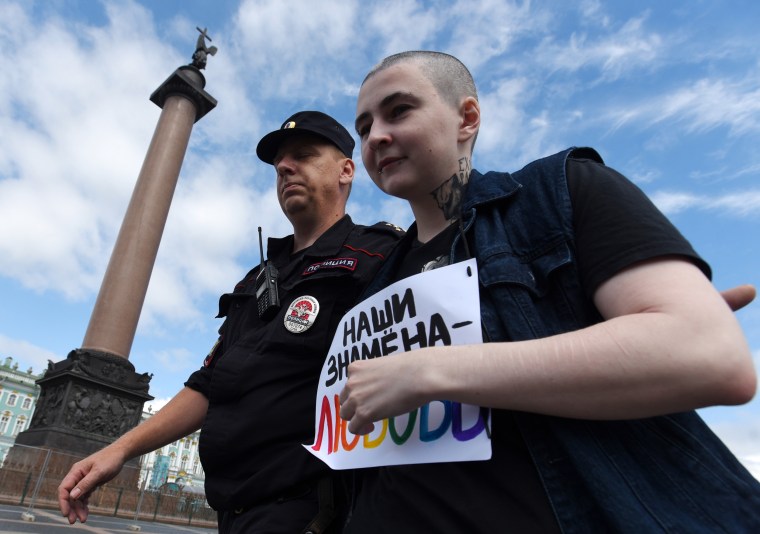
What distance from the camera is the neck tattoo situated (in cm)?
159

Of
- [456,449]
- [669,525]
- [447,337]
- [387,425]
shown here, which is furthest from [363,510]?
[669,525]

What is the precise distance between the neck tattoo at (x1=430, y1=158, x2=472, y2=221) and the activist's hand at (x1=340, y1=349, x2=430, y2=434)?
2.18 feet

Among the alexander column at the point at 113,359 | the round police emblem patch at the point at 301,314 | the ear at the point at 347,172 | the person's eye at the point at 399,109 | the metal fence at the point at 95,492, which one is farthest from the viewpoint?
→ the alexander column at the point at 113,359

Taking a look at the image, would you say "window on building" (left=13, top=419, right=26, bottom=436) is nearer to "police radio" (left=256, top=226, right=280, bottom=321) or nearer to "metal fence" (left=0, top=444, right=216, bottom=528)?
"metal fence" (left=0, top=444, right=216, bottom=528)

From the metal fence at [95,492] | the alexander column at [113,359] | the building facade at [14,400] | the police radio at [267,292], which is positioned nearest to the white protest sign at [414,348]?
the police radio at [267,292]

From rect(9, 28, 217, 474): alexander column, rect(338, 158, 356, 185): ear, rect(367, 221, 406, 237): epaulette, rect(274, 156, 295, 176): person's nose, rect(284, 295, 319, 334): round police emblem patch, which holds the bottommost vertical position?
rect(284, 295, 319, 334): round police emblem patch

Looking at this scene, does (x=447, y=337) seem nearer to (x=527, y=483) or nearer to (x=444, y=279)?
(x=444, y=279)

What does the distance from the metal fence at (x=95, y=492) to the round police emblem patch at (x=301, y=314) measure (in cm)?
994

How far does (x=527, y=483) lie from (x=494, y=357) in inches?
10.9

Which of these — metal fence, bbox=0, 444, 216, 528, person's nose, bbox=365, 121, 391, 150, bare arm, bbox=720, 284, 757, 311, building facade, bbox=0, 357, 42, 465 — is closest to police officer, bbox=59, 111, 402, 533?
person's nose, bbox=365, 121, 391, 150

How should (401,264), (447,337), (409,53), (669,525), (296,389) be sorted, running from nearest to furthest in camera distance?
(669,525), (447,337), (409,53), (401,264), (296,389)

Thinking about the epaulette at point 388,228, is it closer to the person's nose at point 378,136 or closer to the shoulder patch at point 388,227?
the shoulder patch at point 388,227

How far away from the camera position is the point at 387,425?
4.32 ft

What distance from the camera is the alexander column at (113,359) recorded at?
12.9 m
